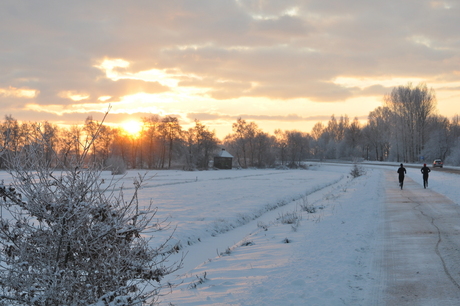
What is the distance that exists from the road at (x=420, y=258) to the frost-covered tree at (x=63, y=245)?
4177 mm

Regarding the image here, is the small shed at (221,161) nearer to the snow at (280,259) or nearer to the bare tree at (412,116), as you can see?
the bare tree at (412,116)

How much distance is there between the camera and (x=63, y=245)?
13.3 feet

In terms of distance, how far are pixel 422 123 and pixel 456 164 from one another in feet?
76.9

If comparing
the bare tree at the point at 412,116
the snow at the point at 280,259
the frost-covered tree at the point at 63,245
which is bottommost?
the snow at the point at 280,259

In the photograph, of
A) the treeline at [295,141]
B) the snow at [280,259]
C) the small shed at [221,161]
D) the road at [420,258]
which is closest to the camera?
the road at [420,258]

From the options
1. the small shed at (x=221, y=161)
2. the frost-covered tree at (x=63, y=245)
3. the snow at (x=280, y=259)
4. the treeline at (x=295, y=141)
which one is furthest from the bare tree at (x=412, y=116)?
the frost-covered tree at (x=63, y=245)

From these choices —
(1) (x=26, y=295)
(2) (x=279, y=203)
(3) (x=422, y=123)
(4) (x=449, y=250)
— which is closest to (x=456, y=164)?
(3) (x=422, y=123)

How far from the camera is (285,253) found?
901cm

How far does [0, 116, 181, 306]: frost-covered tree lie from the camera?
3.93 m

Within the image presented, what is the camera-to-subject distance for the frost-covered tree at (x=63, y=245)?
3932mm

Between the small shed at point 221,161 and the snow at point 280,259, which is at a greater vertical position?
the small shed at point 221,161

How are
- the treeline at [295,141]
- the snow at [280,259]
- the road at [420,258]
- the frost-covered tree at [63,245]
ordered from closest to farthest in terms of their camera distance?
the frost-covered tree at [63,245] → the road at [420,258] → the snow at [280,259] → the treeline at [295,141]

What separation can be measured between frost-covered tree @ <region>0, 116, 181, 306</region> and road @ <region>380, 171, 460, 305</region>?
13.7ft

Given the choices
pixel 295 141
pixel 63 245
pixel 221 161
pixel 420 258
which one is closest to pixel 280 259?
pixel 420 258
